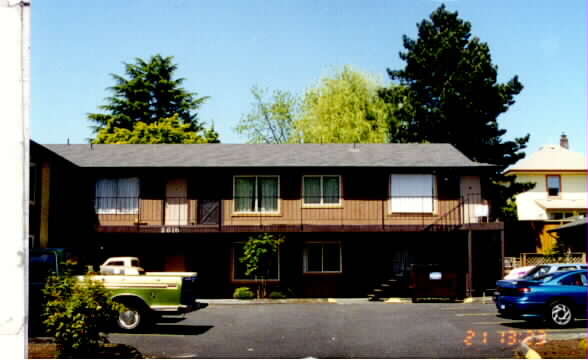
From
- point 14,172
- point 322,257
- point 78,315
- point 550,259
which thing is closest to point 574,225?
point 550,259

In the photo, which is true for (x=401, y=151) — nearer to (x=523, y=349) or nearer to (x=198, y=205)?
(x=198, y=205)

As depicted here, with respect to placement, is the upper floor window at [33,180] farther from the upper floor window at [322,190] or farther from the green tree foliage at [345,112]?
the green tree foliage at [345,112]

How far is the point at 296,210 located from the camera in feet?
83.9

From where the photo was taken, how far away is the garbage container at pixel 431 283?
22.8 m

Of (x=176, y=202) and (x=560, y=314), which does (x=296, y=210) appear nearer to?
(x=176, y=202)

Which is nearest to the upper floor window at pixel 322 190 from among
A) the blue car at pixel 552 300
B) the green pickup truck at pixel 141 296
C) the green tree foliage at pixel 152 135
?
the blue car at pixel 552 300

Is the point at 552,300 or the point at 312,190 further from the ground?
the point at 312,190

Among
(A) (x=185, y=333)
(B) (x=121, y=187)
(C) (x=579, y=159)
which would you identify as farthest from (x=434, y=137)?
(A) (x=185, y=333)

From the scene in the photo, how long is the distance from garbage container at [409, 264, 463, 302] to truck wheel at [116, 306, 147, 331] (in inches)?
433

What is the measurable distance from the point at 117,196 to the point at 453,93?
17.2 meters

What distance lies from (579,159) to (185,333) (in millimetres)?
36652

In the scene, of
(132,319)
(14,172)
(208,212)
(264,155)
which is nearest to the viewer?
(14,172)

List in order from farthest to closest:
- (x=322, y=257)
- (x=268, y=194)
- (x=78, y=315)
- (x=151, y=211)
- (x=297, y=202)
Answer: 1. (x=322, y=257)
2. (x=268, y=194)
3. (x=297, y=202)
4. (x=151, y=211)
5. (x=78, y=315)

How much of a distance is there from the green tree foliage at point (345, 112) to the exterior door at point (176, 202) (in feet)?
54.2
